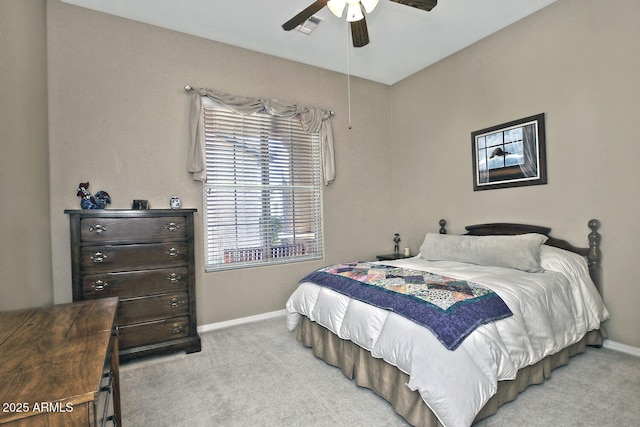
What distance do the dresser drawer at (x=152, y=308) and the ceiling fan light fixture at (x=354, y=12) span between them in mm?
2554

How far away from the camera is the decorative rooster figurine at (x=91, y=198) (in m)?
2.67

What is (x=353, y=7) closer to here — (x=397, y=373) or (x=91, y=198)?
(x=397, y=373)

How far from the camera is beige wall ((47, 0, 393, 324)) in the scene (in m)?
2.81

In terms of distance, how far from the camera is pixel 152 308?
2.69m

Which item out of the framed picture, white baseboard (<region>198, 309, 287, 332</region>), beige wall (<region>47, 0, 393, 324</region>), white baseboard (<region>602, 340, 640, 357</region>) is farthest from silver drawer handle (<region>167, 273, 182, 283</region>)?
white baseboard (<region>602, 340, 640, 357</region>)

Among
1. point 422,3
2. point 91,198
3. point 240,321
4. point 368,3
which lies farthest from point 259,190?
point 422,3

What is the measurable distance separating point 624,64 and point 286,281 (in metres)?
3.73

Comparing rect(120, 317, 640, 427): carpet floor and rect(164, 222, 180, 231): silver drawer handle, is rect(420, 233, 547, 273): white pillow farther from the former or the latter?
rect(164, 222, 180, 231): silver drawer handle

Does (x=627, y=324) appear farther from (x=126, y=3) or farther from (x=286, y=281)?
(x=126, y=3)

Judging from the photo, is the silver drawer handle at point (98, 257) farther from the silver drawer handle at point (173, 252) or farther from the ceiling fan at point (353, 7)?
the ceiling fan at point (353, 7)

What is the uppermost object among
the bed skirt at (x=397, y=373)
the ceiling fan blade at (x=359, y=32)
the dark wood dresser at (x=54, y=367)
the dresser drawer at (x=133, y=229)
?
the ceiling fan blade at (x=359, y=32)

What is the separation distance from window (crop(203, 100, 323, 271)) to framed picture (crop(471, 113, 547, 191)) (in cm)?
188

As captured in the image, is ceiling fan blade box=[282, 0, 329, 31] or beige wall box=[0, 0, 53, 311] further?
ceiling fan blade box=[282, 0, 329, 31]

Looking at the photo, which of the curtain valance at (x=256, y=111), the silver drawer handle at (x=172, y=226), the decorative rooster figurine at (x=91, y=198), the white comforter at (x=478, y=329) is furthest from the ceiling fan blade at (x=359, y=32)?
the decorative rooster figurine at (x=91, y=198)
